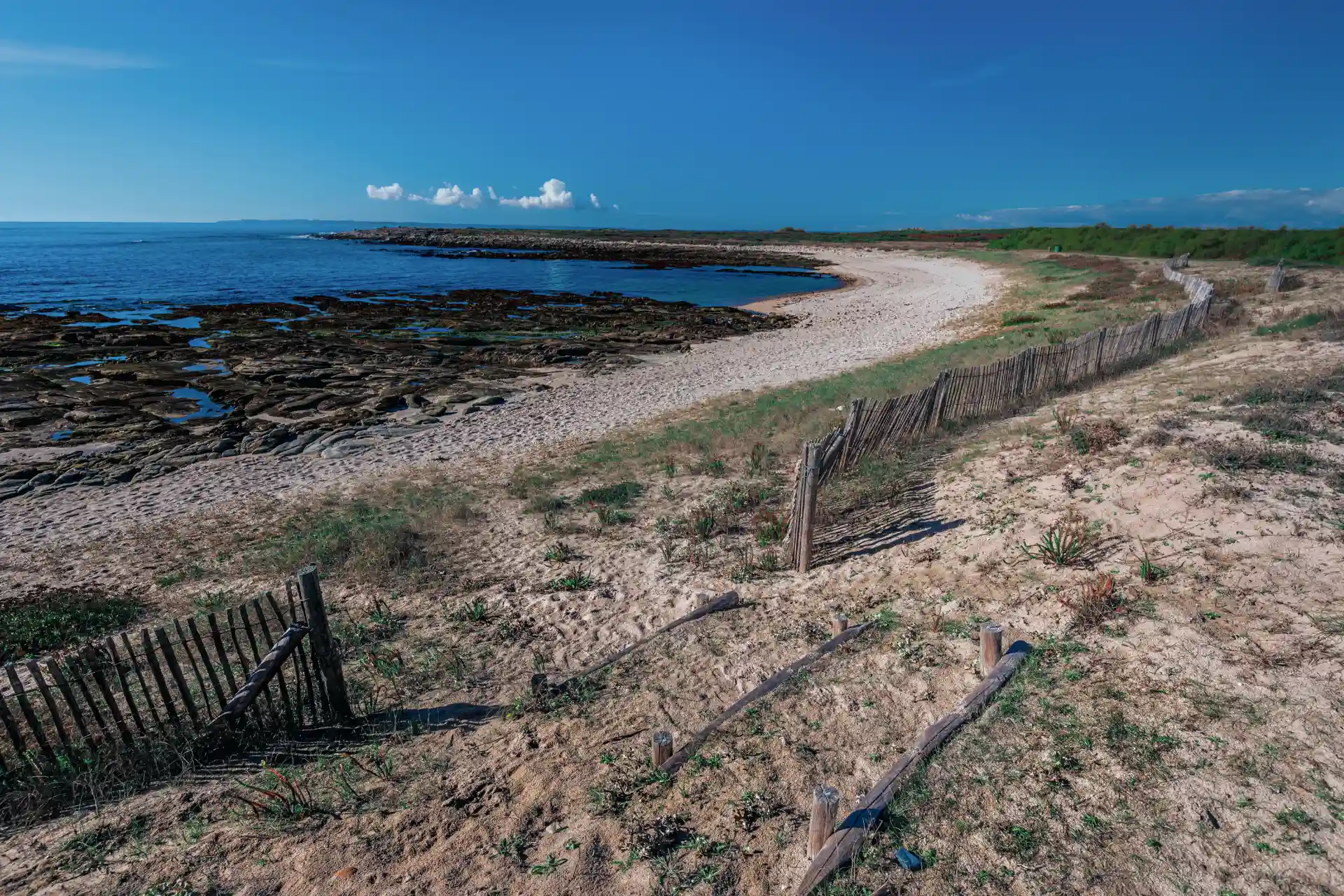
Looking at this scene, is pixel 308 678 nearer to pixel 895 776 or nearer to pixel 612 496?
pixel 895 776

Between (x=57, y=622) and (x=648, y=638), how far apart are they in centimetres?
650

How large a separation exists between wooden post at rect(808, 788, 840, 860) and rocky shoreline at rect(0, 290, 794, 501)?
46.2 ft

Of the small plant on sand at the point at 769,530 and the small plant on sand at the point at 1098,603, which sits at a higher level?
the small plant on sand at the point at 1098,603

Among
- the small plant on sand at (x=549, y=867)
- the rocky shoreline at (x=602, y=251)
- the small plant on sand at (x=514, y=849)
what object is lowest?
the small plant on sand at (x=514, y=849)

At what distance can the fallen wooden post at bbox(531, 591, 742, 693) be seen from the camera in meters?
5.43

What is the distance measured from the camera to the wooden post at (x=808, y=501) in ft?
23.2

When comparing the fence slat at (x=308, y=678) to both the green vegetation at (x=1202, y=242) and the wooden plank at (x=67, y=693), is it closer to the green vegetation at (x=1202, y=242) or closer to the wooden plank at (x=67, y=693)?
the wooden plank at (x=67, y=693)

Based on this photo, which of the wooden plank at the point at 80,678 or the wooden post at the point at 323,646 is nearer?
the wooden plank at the point at 80,678

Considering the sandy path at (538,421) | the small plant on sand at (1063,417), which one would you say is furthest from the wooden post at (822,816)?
the sandy path at (538,421)


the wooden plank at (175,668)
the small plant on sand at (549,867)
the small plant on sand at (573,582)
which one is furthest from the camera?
the small plant on sand at (573,582)

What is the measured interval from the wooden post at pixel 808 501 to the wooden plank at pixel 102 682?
5.88 m

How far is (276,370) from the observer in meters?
22.6

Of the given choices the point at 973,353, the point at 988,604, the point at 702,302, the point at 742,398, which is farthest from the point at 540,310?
the point at 988,604

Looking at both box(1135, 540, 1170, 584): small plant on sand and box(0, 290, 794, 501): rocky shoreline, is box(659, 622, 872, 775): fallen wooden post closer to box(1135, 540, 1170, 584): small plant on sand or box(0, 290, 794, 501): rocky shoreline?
box(1135, 540, 1170, 584): small plant on sand
